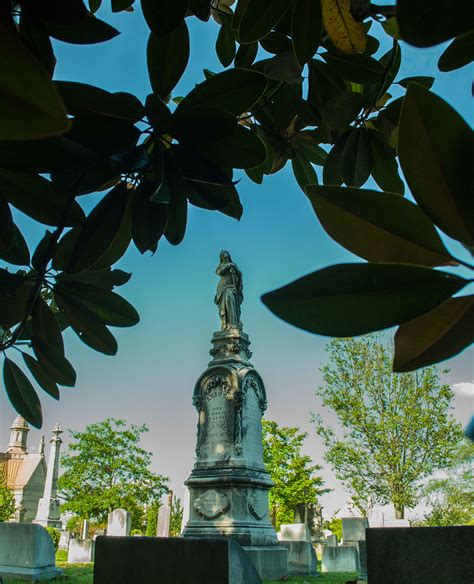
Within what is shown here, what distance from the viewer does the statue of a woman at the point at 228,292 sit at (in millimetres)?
10680

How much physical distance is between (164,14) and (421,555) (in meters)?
1.81

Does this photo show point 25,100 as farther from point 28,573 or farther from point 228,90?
point 28,573

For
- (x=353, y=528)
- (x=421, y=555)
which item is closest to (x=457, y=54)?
(x=421, y=555)

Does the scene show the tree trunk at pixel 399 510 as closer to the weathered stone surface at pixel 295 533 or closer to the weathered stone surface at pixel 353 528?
the weathered stone surface at pixel 295 533

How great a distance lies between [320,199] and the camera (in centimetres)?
44

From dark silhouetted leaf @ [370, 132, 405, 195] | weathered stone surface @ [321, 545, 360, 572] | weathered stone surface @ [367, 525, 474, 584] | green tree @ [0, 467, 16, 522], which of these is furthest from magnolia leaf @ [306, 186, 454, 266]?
green tree @ [0, 467, 16, 522]

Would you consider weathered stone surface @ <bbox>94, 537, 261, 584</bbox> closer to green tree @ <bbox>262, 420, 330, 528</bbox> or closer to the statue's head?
the statue's head

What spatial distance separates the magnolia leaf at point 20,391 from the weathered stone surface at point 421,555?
1.30m

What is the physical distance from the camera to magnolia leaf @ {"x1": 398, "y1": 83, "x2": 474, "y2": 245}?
39 centimetres

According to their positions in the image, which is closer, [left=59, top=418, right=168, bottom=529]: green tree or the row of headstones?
the row of headstones

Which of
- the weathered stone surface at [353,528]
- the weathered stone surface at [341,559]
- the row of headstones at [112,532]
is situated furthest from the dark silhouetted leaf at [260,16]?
the row of headstones at [112,532]

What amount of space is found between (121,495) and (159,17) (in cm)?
3143

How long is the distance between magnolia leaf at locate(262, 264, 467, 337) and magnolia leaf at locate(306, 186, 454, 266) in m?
0.05

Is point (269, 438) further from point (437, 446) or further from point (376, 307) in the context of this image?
point (376, 307)
